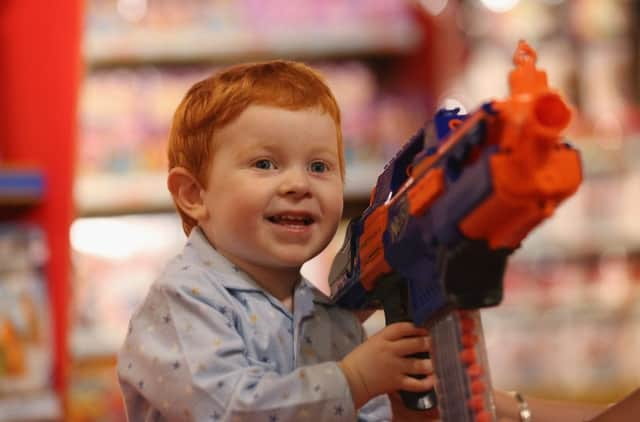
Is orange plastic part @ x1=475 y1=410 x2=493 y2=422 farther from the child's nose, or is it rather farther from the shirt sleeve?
the child's nose

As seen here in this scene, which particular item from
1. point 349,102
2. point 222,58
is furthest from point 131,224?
point 349,102

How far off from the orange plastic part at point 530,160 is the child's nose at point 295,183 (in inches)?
11.1

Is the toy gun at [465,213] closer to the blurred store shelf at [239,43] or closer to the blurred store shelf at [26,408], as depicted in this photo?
the blurred store shelf at [26,408]

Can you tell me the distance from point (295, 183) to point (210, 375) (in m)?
0.20

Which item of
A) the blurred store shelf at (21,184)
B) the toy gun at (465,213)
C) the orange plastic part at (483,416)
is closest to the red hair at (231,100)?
the toy gun at (465,213)

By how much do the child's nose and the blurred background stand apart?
3.47ft

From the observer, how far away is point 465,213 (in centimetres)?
63

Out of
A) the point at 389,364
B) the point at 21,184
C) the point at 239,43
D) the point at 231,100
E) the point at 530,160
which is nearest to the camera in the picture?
the point at 530,160

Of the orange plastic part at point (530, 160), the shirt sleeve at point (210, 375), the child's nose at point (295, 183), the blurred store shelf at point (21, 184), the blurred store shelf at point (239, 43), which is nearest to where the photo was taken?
the orange plastic part at point (530, 160)

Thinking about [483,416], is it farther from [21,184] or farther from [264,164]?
[21,184]

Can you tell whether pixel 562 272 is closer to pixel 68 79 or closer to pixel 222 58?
pixel 222 58

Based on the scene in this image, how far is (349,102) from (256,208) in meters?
1.59

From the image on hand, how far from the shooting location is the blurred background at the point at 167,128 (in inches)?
72.9

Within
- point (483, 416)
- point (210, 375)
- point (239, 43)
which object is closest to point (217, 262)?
point (210, 375)
